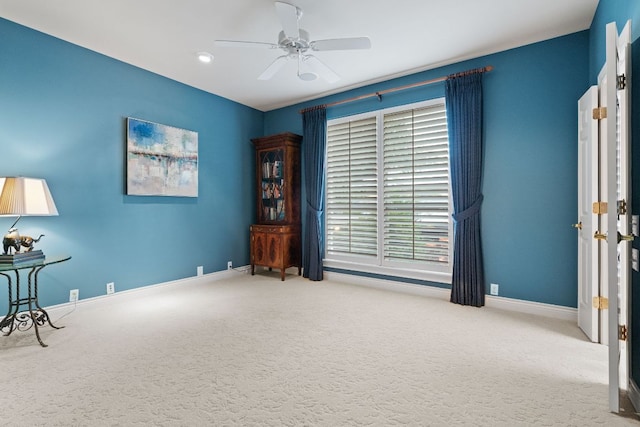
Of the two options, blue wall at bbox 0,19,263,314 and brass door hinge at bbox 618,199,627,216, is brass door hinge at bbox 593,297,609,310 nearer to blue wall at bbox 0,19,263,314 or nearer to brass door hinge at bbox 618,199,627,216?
brass door hinge at bbox 618,199,627,216

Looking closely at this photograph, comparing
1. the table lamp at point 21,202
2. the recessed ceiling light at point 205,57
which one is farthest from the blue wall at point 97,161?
the recessed ceiling light at point 205,57

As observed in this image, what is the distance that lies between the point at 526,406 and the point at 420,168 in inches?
112

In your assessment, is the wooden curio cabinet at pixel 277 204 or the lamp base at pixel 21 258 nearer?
the lamp base at pixel 21 258

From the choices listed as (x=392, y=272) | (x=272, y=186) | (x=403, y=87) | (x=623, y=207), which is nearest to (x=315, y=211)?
(x=272, y=186)

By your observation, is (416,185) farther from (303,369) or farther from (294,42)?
(303,369)

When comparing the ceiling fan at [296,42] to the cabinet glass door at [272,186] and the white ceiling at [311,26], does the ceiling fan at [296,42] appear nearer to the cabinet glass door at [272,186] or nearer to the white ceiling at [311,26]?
the white ceiling at [311,26]

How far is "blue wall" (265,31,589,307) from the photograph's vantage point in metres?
3.15

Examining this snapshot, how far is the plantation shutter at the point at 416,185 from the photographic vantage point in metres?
3.91

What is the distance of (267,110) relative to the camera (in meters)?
5.80

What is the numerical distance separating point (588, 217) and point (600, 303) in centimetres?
73

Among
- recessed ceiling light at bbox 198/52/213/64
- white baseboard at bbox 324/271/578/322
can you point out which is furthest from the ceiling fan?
white baseboard at bbox 324/271/578/322

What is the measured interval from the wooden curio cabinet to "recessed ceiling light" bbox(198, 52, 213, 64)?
1.62 m

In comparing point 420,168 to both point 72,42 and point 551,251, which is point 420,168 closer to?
point 551,251

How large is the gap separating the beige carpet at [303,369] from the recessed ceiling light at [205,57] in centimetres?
291
